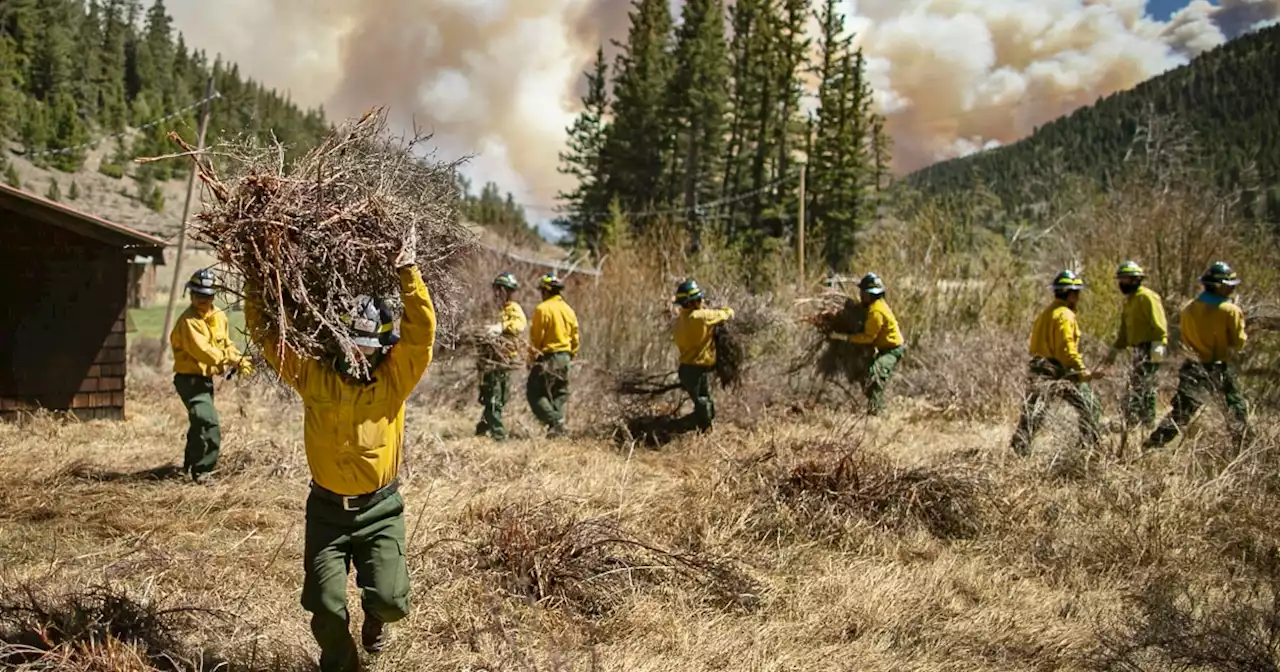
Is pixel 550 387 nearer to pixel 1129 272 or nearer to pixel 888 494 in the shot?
pixel 888 494

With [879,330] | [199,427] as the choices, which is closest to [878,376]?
[879,330]

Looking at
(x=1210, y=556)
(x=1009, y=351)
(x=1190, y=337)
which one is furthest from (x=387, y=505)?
(x=1009, y=351)

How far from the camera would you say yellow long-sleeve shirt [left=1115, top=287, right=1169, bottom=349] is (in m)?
8.09

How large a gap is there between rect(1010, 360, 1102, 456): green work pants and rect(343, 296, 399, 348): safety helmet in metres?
5.66

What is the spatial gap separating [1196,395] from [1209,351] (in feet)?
1.46

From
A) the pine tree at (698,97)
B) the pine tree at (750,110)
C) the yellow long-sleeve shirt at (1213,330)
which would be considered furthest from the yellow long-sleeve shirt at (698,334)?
the pine tree at (750,110)

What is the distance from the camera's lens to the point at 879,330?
31.2 ft

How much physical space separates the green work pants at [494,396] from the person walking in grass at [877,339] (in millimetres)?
3922

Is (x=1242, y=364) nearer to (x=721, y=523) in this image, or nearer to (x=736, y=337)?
(x=736, y=337)

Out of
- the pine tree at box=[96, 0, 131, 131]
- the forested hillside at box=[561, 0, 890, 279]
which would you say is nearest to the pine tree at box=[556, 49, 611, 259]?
the forested hillside at box=[561, 0, 890, 279]

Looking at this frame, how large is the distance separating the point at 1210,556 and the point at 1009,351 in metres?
7.03

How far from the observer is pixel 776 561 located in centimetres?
538

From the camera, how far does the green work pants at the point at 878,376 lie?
9.59 metres

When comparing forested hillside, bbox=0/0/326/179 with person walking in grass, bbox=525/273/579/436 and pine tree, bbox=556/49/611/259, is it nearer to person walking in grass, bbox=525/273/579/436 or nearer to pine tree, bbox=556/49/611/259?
pine tree, bbox=556/49/611/259
